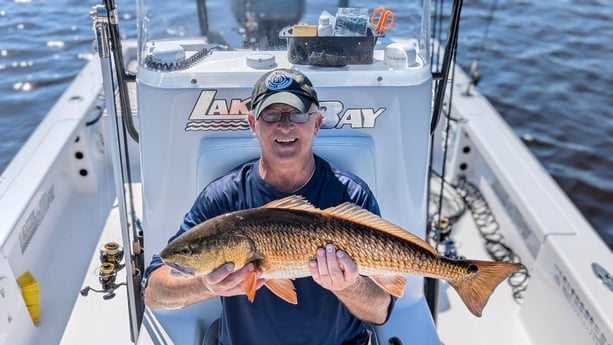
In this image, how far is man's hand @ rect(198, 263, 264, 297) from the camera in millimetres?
1914

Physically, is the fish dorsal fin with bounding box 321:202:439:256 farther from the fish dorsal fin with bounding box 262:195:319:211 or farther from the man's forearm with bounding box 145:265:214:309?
the man's forearm with bounding box 145:265:214:309

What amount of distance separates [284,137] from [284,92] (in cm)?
18

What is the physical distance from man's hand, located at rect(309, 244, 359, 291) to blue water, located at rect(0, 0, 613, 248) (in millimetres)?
4891

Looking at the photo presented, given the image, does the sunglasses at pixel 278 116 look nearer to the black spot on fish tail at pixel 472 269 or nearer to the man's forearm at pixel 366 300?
the man's forearm at pixel 366 300

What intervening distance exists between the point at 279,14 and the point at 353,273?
2.81 meters

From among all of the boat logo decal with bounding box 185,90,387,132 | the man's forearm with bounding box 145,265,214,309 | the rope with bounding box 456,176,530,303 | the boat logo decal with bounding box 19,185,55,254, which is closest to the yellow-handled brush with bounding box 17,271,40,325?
the boat logo decal with bounding box 19,185,55,254

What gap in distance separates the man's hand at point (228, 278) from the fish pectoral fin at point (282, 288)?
0.06m

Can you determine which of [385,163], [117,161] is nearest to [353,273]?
[385,163]

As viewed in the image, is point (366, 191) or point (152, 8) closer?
point (366, 191)

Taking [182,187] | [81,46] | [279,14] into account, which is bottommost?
[81,46]

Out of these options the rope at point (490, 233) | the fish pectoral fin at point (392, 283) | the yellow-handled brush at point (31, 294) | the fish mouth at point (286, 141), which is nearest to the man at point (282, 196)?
the fish mouth at point (286, 141)

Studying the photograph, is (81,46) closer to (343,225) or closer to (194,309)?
(194,309)

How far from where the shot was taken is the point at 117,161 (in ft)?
8.87

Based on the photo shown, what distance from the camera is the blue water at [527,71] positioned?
299 inches
